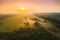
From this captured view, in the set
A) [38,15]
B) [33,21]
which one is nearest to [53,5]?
[38,15]

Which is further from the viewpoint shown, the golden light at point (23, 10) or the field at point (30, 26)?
the golden light at point (23, 10)

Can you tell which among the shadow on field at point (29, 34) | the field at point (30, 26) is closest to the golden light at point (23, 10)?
the field at point (30, 26)

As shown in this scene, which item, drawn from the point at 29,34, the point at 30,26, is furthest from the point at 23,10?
the point at 29,34

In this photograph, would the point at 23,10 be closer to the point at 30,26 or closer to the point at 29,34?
the point at 30,26

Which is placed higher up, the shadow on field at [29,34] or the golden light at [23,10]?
the golden light at [23,10]

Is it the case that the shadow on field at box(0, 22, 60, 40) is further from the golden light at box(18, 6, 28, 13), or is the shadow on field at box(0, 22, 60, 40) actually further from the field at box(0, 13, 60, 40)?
the golden light at box(18, 6, 28, 13)

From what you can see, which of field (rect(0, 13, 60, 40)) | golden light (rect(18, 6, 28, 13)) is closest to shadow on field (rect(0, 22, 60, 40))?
field (rect(0, 13, 60, 40))

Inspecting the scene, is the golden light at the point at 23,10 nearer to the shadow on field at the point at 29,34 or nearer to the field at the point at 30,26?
the field at the point at 30,26

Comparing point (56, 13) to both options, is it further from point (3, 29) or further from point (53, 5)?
point (3, 29)
